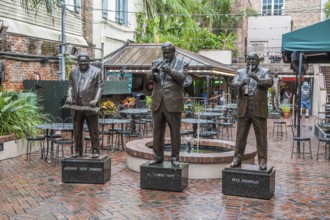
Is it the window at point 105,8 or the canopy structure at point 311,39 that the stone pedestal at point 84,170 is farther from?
the window at point 105,8

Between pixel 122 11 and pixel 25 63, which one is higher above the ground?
pixel 122 11

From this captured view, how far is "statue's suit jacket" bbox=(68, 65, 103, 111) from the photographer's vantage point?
6.95 metres

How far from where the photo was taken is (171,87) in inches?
259

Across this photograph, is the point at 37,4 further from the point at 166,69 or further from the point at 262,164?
the point at 262,164

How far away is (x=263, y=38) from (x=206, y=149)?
1067 inches

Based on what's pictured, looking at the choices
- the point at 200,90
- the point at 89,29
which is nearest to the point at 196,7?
the point at 200,90

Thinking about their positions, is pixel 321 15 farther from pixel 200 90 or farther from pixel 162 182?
pixel 162 182

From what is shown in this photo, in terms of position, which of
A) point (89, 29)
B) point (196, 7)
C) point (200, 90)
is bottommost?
point (200, 90)

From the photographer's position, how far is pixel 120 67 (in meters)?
18.6

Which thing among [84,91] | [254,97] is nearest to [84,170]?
[84,91]

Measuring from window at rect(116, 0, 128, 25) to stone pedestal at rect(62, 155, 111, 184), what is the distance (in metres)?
15.0

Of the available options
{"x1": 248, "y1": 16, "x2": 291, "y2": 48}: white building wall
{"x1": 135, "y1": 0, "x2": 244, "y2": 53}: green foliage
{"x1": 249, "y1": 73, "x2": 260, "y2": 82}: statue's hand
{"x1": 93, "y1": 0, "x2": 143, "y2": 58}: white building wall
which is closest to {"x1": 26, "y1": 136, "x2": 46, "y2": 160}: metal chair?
{"x1": 249, "y1": 73, "x2": 260, "y2": 82}: statue's hand

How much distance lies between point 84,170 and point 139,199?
1.29m

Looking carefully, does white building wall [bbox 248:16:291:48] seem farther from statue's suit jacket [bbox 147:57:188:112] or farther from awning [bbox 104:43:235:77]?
statue's suit jacket [bbox 147:57:188:112]
